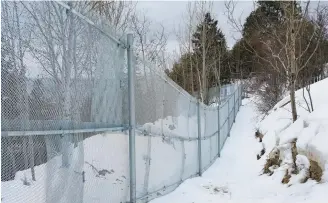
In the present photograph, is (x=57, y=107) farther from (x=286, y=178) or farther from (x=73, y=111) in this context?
(x=286, y=178)

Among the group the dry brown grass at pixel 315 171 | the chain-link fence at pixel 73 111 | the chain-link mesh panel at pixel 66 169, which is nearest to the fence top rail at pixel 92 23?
the chain-link fence at pixel 73 111

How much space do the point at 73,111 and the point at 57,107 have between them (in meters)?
0.28

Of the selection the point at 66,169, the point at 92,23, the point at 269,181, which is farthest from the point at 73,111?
the point at 269,181

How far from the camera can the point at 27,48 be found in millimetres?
2330

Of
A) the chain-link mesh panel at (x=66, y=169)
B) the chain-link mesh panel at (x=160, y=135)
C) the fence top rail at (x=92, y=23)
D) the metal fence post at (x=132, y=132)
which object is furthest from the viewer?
the chain-link mesh panel at (x=160, y=135)

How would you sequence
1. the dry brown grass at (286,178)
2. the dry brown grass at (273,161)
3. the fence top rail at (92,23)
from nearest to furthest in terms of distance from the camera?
the fence top rail at (92,23)
the dry brown grass at (286,178)
the dry brown grass at (273,161)

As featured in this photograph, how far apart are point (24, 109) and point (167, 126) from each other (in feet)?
12.9

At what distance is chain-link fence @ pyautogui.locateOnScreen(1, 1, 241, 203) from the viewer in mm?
2197

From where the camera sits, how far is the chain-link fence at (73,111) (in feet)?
7.21

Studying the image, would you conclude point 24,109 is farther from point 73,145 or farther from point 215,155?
point 215,155

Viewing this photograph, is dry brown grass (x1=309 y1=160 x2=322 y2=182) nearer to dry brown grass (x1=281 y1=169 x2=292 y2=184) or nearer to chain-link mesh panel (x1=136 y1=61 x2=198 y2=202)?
dry brown grass (x1=281 y1=169 x2=292 y2=184)

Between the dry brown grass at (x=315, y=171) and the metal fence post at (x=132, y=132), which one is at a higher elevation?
the metal fence post at (x=132, y=132)

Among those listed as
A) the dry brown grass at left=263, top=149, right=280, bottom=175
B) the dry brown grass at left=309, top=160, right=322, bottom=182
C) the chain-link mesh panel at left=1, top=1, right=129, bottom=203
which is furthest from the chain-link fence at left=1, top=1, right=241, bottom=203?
the dry brown grass at left=263, top=149, right=280, bottom=175

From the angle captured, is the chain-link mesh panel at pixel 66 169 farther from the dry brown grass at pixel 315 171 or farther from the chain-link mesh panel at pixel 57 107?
the dry brown grass at pixel 315 171
